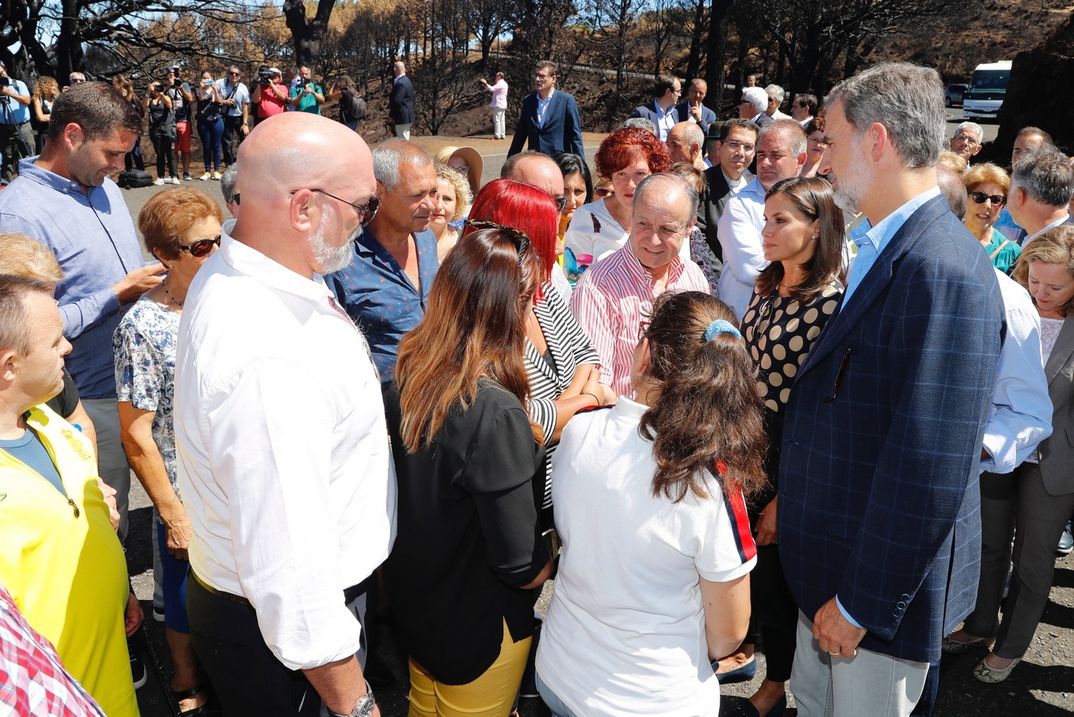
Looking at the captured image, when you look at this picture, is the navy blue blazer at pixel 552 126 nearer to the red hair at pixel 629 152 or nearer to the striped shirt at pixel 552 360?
the red hair at pixel 629 152

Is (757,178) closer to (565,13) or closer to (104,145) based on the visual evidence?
(104,145)

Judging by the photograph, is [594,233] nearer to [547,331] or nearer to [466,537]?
[547,331]

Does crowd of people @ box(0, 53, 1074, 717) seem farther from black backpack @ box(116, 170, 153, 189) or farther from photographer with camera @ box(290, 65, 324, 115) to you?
photographer with camera @ box(290, 65, 324, 115)

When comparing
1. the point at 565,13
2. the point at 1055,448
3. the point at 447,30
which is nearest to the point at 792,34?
the point at 565,13

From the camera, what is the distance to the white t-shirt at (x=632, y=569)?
1.74m

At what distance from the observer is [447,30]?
28250 mm

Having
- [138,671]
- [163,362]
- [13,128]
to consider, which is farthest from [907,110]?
[13,128]

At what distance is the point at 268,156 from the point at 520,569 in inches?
44.7

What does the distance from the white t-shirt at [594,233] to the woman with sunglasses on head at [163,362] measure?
2.24m

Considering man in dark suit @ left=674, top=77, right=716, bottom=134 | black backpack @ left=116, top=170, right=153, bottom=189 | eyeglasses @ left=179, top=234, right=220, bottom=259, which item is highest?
man in dark suit @ left=674, top=77, right=716, bottom=134

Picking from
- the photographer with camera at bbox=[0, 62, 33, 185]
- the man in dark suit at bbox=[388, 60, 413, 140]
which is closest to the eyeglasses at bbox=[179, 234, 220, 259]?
the photographer with camera at bbox=[0, 62, 33, 185]

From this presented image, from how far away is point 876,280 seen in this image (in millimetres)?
1837

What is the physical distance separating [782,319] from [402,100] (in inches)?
585

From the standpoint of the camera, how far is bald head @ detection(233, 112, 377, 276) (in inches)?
64.3
